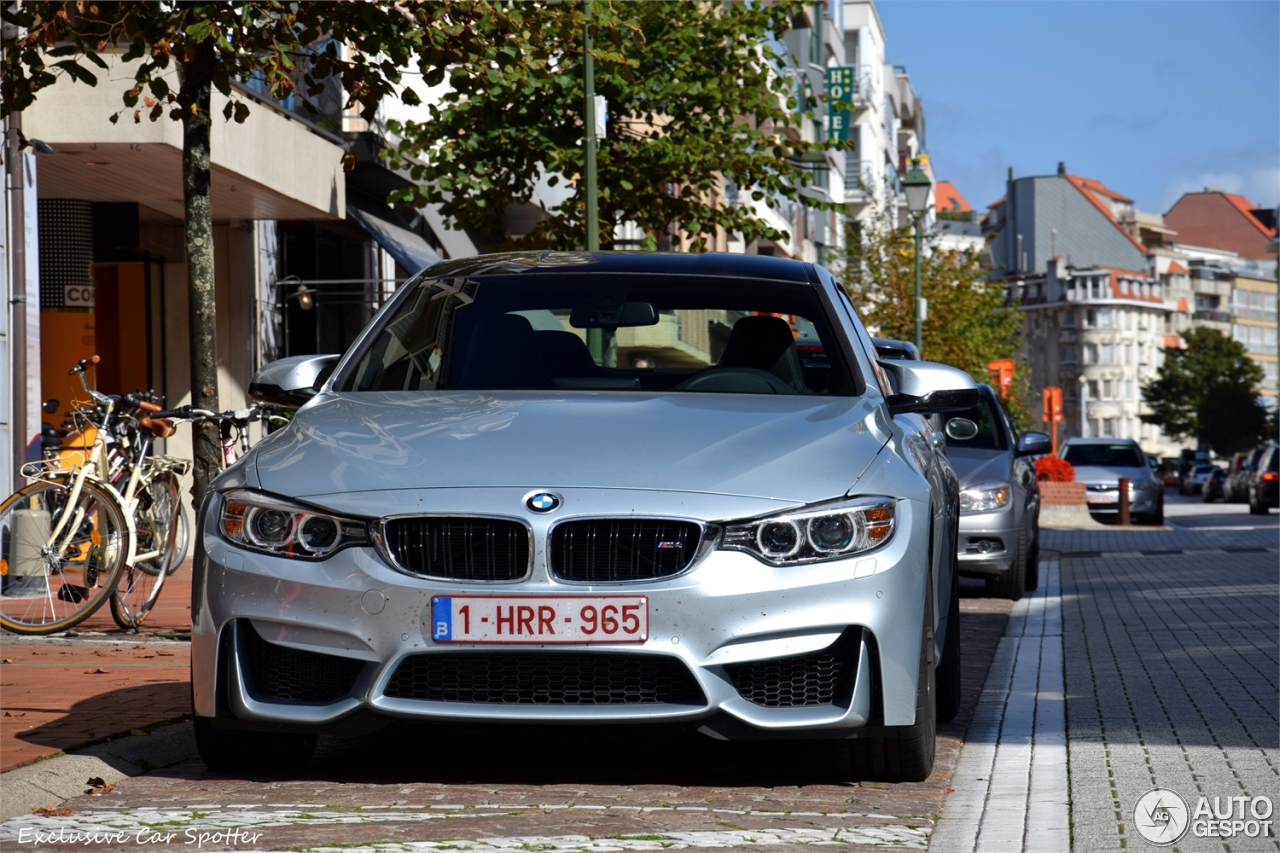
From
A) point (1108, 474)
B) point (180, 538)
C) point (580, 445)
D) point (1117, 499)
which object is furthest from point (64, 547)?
point (1108, 474)

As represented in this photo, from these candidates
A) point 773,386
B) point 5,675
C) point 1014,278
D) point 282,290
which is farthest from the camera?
point 1014,278

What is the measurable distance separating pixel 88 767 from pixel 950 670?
3.10 meters

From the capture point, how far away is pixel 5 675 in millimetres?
8188

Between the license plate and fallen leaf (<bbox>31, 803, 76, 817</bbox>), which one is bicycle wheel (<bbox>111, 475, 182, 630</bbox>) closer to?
fallen leaf (<bbox>31, 803, 76, 817</bbox>)

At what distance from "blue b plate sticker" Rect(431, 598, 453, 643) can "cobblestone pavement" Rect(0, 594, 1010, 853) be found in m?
0.33

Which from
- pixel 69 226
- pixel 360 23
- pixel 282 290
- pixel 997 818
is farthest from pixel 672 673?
pixel 282 290

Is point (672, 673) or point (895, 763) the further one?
point (895, 763)

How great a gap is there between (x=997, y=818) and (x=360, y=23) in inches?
226

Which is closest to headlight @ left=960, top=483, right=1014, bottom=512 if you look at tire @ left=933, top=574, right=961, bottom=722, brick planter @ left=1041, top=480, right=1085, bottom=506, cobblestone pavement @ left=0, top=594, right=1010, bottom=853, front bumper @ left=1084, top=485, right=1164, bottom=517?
tire @ left=933, top=574, right=961, bottom=722

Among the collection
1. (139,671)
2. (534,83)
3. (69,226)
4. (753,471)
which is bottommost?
(139,671)

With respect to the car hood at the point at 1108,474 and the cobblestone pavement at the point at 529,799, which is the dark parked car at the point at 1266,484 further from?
the cobblestone pavement at the point at 529,799

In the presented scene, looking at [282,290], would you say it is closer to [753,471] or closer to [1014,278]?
[753,471]

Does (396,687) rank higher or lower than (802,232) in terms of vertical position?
lower

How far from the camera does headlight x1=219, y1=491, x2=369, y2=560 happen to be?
5.28 metres
